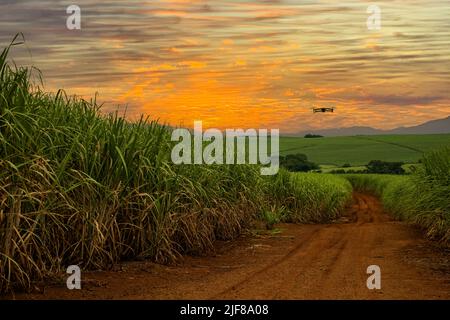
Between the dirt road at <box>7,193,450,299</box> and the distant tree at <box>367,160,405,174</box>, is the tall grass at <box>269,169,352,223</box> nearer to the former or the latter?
the dirt road at <box>7,193,450,299</box>

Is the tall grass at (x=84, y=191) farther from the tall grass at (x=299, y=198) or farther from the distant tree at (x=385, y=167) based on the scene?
the distant tree at (x=385, y=167)

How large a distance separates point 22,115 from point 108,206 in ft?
5.32

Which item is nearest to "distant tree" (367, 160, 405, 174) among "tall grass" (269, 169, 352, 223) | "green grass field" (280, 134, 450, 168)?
"green grass field" (280, 134, 450, 168)

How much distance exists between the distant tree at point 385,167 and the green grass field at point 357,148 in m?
1.90

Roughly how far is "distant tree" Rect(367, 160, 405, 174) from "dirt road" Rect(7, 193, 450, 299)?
125 feet

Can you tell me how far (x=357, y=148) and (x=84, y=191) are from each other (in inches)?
2337

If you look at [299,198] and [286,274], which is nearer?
[286,274]

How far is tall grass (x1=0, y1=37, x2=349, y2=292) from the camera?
5.79m

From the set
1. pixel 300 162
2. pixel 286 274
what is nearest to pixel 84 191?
pixel 286 274

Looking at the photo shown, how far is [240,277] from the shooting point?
711cm

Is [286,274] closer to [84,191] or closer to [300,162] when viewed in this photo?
[84,191]

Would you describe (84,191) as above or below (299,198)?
above

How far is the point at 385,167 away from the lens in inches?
1953

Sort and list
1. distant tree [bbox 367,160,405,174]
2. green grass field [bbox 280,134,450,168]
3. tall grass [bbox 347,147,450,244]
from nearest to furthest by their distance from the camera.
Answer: tall grass [bbox 347,147,450,244] → distant tree [bbox 367,160,405,174] → green grass field [bbox 280,134,450,168]
